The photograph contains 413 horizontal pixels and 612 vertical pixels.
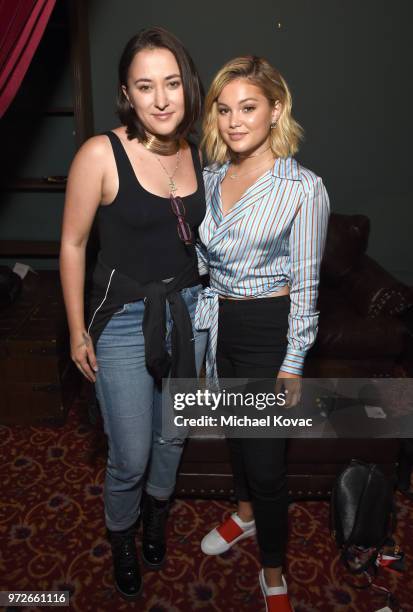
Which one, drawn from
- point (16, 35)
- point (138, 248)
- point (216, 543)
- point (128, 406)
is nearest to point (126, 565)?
point (216, 543)

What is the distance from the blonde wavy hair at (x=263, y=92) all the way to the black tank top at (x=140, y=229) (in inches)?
7.2

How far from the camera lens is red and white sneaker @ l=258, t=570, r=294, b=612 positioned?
1795 mm

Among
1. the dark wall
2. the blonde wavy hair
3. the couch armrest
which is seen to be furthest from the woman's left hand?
the dark wall

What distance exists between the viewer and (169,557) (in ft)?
6.75

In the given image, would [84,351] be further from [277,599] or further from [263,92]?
[277,599]

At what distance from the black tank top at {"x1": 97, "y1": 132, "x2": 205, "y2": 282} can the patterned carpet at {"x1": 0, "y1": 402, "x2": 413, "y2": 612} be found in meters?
1.20

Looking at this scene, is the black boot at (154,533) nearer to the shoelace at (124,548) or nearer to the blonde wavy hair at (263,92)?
the shoelace at (124,548)

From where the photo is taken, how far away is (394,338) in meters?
3.02

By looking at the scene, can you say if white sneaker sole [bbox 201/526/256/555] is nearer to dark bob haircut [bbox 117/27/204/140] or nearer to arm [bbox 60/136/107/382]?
arm [bbox 60/136/107/382]

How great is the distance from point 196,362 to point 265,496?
499mm

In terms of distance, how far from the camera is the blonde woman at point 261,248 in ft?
4.91

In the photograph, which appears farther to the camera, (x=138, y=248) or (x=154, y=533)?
(x=154, y=533)

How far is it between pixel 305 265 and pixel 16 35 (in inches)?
45.1

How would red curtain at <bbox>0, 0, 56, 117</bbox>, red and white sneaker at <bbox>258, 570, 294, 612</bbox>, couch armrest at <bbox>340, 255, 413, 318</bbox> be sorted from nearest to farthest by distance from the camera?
1. red curtain at <bbox>0, 0, 56, 117</bbox>
2. red and white sneaker at <bbox>258, 570, 294, 612</bbox>
3. couch armrest at <bbox>340, 255, 413, 318</bbox>
